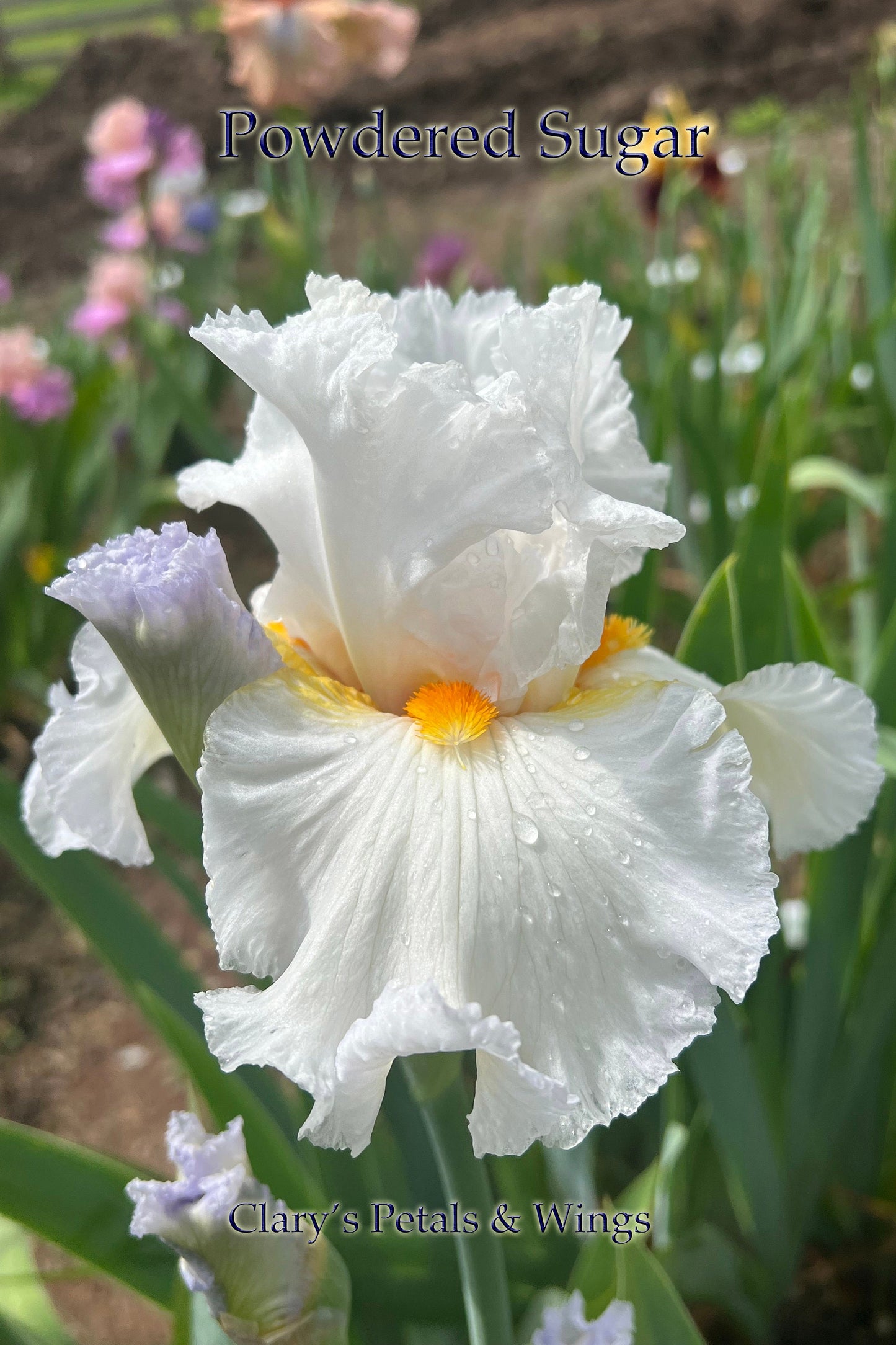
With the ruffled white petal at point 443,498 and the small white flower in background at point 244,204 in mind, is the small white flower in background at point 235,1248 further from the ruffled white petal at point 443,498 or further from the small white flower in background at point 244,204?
the small white flower in background at point 244,204

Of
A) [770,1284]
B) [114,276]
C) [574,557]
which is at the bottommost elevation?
[770,1284]

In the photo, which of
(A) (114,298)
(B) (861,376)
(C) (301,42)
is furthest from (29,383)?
(B) (861,376)

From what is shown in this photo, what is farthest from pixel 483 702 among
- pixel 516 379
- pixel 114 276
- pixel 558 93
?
pixel 558 93

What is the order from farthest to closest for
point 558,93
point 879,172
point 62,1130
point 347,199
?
point 558,93 → point 347,199 → point 879,172 → point 62,1130

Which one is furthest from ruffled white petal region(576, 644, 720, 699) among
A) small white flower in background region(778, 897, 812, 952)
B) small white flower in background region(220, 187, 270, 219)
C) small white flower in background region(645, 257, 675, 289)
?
small white flower in background region(220, 187, 270, 219)

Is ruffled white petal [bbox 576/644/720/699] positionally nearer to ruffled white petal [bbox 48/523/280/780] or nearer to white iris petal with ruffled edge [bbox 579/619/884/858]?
white iris petal with ruffled edge [bbox 579/619/884/858]

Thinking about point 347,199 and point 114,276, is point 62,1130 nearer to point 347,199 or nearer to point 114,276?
point 114,276

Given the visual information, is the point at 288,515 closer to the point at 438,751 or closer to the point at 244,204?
the point at 438,751

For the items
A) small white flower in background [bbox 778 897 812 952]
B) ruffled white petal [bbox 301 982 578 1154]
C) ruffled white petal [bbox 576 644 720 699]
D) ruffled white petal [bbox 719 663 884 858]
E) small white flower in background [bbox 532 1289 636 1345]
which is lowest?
small white flower in background [bbox 778 897 812 952]
